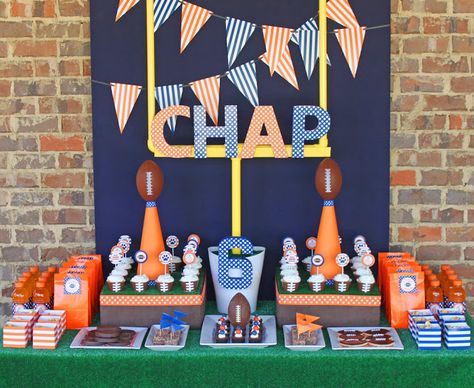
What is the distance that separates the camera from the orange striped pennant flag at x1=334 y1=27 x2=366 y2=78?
94.0 inches

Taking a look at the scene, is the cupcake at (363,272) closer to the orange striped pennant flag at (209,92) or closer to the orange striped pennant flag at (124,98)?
the orange striped pennant flag at (209,92)

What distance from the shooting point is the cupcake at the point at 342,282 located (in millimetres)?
2154

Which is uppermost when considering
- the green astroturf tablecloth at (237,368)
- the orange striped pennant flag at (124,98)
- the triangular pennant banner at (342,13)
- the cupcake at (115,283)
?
the triangular pennant banner at (342,13)

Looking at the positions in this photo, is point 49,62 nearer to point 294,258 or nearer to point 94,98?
point 94,98

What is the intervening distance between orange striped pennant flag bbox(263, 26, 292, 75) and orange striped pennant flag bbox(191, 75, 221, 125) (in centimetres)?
21

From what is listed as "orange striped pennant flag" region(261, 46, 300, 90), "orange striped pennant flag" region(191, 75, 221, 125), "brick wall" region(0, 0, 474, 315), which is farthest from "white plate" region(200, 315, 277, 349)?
"orange striped pennant flag" region(261, 46, 300, 90)

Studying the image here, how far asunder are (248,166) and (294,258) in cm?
42

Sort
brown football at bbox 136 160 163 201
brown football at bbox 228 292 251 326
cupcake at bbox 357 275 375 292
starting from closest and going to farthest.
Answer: brown football at bbox 228 292 251 326 < cupcake at bbox 357 275 375 292 < brown football at bbox 136 160 163 201

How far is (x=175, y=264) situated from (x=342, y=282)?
0.62 metres

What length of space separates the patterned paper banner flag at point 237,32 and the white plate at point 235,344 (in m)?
0.96

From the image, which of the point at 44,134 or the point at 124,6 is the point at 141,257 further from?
the point at 124,6

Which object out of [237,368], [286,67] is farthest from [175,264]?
[286,67]

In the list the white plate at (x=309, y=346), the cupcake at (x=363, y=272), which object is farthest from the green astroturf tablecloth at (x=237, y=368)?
the cupcake at (x=363, y=272)

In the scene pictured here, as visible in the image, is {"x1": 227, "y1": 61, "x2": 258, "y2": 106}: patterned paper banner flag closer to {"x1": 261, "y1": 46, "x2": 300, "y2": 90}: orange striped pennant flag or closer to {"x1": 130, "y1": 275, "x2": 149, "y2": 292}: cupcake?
{"x1": 261, "y1": 46, "x2": 300, "y2": 90}: orange striped pennant flag
